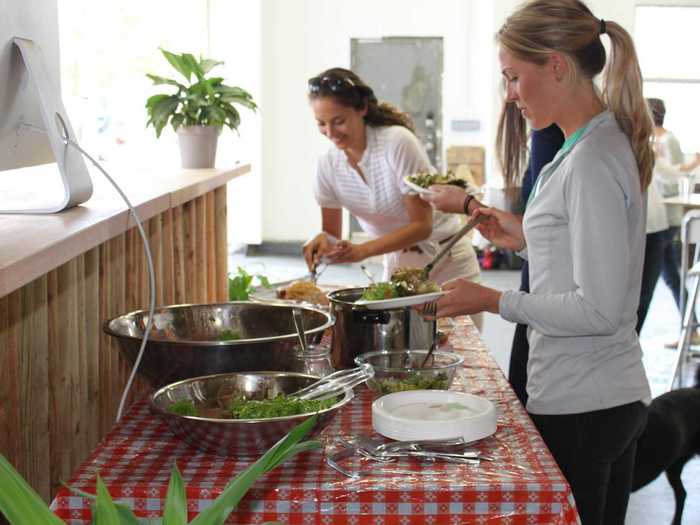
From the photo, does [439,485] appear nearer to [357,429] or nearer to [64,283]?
[357,429]

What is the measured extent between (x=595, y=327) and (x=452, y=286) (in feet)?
1.20

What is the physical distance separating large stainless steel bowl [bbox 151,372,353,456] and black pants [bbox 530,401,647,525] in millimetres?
506

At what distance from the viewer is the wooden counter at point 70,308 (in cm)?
157

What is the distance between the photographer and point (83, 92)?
7004 mm

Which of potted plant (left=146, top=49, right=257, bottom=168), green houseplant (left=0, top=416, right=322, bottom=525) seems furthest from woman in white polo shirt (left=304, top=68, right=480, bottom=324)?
green houseplant (left=0, top=416, right=322, bottom=525)

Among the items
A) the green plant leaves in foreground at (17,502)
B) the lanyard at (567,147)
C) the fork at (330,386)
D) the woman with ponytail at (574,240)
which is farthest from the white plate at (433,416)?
the green plant leaves in foreground at (17,502)

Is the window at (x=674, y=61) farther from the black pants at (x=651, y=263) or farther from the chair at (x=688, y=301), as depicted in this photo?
the black pants at (x=651, y=263)

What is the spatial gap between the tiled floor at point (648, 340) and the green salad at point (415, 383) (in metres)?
1.77

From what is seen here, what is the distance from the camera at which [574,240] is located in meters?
1.75

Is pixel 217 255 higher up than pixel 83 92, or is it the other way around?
pixel 83 92

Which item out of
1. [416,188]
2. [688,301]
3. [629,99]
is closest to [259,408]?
[629,99]

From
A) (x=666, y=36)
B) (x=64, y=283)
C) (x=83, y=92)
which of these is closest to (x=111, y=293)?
(x=64, y=283)

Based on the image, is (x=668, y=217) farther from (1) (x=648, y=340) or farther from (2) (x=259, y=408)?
(2) (x=259, y=408)

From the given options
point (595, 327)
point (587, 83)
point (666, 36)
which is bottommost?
point (595, 327)
